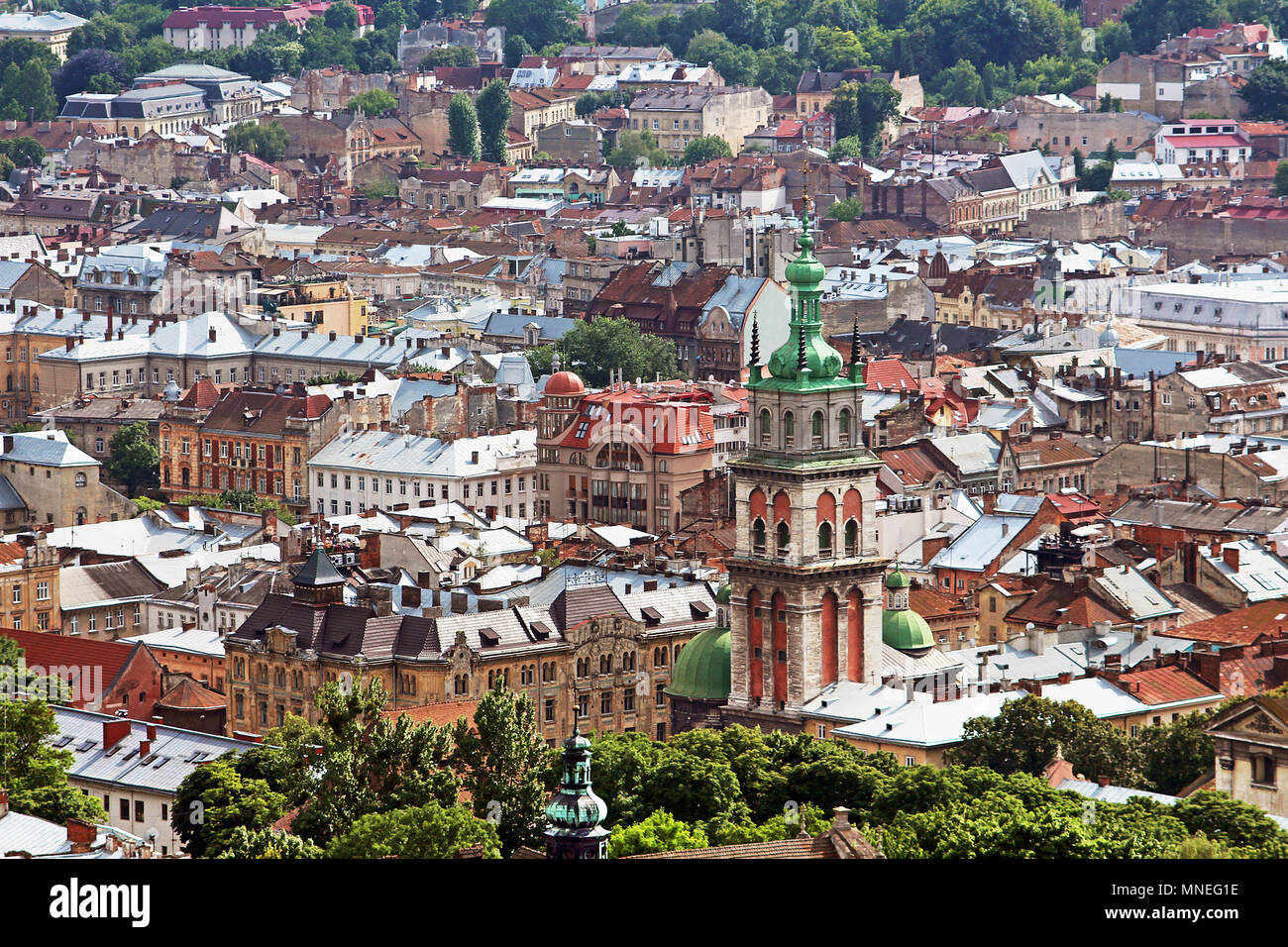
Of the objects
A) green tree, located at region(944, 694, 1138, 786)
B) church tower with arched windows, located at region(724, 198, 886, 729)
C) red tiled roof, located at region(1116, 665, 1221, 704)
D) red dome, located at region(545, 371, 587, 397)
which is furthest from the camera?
red dome, located at region(545, 371, 587, 397)

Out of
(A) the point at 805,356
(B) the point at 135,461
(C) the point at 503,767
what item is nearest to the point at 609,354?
(B) the point at 135,461

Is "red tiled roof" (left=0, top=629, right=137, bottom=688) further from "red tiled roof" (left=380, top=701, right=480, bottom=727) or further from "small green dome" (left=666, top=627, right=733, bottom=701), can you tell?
"small green dome" (left=666, top=627, right=733, bottom=701)

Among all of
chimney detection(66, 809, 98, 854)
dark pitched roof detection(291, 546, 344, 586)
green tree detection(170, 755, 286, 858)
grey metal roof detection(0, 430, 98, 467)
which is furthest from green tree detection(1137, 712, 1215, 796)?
grey metal roof detection(0, 430, 98, 467)

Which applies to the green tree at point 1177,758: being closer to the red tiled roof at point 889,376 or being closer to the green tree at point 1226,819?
the green tree at point 1226,819

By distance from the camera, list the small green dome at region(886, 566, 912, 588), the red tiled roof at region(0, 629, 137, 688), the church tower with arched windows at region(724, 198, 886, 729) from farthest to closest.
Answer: the red tiled roof at region(0, 629, 137, 688) → the small green dome at region(886, 566, 912, 588) → the church tower with arched windows at region(724, 198, 886, 729)

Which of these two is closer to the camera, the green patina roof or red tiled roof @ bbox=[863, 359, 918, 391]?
the green patina roof
